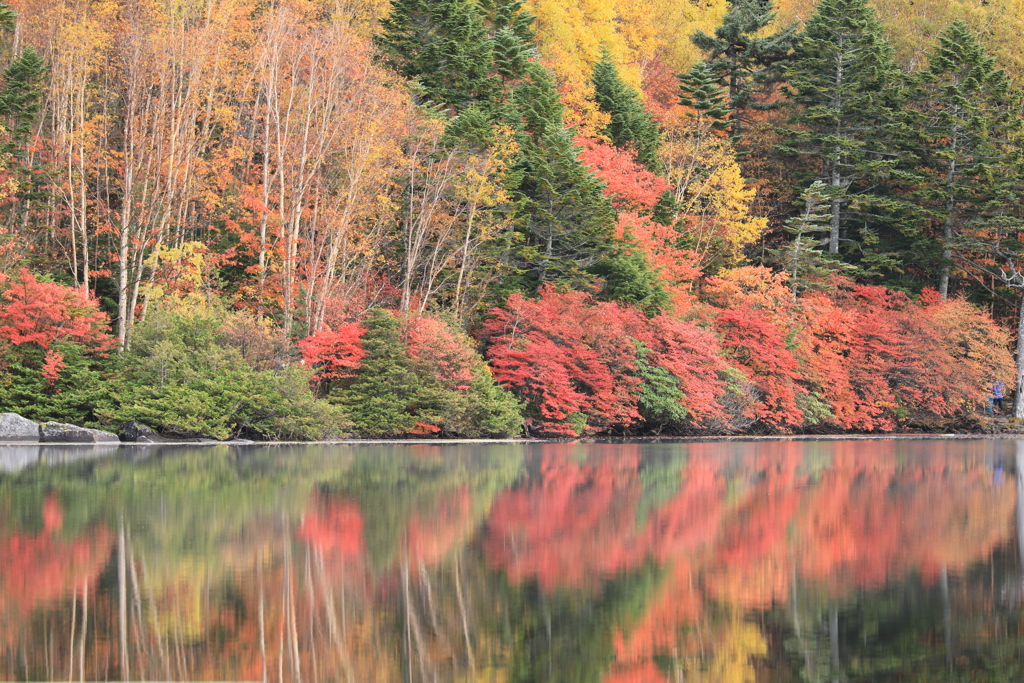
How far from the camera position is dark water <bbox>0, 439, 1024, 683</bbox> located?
641 cm

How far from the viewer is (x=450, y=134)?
32938 mm

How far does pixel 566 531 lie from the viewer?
1146 centimetres

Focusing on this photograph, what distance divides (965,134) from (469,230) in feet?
76.0

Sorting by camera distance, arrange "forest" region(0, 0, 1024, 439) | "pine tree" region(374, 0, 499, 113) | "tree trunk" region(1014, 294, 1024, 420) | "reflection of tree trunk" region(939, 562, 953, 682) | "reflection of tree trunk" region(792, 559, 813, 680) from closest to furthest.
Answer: "reflection of tree trunk" region(792, 559, 813, 680) → "reflection of tree trunk" region(939, 562, 953, 682) → "forest" region(0, 0, 1024, 439) → "pine tree" region(374, 0, 499, 113) → "tree trunk" region(1014, 294, 1024, 420)

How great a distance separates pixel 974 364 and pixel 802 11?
29.5 metres

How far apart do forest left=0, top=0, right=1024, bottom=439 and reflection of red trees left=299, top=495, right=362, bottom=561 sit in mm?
12993

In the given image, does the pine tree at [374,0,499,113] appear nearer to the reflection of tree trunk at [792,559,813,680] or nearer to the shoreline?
the shoreline

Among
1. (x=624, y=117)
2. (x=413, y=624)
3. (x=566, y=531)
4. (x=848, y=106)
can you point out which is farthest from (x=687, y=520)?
(x=848, y=106)

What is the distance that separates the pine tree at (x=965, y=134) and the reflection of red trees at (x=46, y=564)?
3997cm

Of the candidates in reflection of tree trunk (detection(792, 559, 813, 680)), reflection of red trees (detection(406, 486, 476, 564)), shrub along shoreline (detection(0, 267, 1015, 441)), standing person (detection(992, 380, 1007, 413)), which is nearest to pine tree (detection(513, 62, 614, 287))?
shrub along shoreline (detection(0, 267, 1015, 441))

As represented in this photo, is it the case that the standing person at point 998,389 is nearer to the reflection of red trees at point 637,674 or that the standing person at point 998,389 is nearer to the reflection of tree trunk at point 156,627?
the reflection of tree trunk at point 156,627

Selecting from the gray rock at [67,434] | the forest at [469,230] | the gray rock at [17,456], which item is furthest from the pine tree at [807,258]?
the gray rock at [17,456]

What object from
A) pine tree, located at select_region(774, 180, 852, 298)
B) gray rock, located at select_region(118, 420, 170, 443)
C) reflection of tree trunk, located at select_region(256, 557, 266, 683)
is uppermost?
pine tree, located at select_region(774, 180, 852, 298)

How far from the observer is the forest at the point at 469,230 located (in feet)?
92.3
